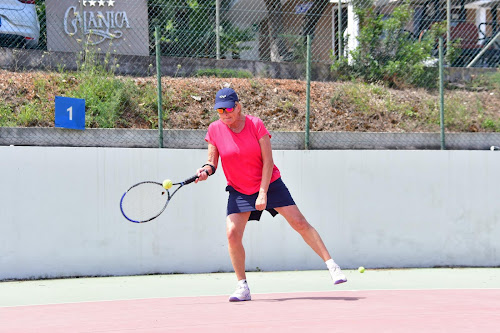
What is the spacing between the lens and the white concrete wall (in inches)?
302

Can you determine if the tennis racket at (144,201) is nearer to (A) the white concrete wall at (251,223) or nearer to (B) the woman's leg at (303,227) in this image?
(B) the woman's leg at (303,227)

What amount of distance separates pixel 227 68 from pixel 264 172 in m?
5.49

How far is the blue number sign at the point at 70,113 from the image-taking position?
8172mm

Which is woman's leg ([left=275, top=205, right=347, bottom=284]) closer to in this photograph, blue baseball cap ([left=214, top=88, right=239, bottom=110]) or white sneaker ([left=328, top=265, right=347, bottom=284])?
white sneaker ([left=328, top=265, right=347, bottom=284])

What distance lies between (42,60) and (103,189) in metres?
3.11

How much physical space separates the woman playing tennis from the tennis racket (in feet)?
2.16

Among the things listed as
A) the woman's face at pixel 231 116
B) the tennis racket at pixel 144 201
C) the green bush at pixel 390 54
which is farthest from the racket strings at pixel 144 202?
the green bush at pixel 390 54

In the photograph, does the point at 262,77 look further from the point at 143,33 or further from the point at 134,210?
the point at 134,210

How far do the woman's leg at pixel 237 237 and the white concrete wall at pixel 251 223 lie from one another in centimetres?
231

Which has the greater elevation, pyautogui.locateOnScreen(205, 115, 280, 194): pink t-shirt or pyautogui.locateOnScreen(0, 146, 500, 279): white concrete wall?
pyautogui.locateOnScreen(205, 115, 280, 194): pink t-shirt

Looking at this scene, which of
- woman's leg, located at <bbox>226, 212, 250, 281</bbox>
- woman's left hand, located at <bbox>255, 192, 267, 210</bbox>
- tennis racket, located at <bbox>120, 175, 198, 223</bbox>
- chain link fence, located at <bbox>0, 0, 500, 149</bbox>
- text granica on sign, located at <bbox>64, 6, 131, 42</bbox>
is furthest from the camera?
text granica on sign, located at <bbox>64, 6, 131, 42</bbox>

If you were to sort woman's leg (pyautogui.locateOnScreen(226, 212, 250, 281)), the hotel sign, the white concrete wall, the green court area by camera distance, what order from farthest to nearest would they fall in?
the hotel sign < the white concrete wall < the green court area < woman's leg (pyautogui.locateOnScreen(226, 212, 250, 281))

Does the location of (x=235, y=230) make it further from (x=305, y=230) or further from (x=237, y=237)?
(x=305, y=230)

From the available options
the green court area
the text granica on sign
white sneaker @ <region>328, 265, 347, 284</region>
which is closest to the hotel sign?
the text granica on sign
